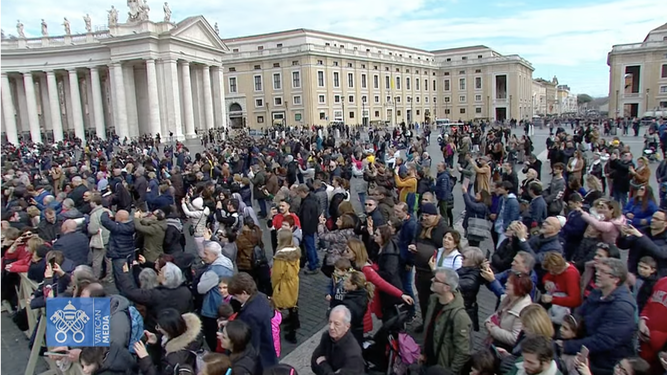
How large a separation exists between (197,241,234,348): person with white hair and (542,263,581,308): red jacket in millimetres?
3348

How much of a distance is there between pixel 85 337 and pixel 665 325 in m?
4.68

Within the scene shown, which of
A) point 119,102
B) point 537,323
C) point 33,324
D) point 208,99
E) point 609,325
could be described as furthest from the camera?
point 208,99

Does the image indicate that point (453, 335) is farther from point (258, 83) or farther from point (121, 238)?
point (258, 83)

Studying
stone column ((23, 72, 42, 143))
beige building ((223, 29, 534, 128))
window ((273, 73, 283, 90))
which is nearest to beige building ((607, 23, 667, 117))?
beige building ((223, 29, 534, 128))

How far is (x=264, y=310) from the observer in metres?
4.25

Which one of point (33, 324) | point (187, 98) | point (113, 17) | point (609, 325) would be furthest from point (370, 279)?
point (113, 17)

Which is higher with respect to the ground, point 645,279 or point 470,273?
point 470,273

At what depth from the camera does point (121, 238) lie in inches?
266

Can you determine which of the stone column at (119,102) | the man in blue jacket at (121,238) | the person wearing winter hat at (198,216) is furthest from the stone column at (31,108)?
the man in blue jacket at (121,238)

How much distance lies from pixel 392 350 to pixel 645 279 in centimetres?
268

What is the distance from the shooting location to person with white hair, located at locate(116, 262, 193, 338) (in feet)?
15.3

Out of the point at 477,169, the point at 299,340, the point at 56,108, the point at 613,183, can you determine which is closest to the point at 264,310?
the point at 299,340

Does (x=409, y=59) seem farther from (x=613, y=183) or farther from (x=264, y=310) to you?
(x=264, y=310)

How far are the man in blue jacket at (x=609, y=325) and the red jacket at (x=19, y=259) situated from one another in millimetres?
6628
